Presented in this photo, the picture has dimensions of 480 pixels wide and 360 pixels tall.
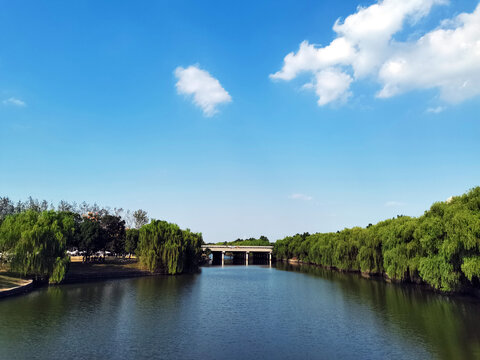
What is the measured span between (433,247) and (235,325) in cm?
2983

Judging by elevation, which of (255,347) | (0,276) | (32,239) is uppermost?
(32,239)

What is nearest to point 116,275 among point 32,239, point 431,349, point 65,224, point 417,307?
point 65,224

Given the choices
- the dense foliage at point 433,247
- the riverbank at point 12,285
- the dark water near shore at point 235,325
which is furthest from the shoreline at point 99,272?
Answer: the dense foliage at point 433,247

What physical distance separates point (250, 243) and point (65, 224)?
498 ft

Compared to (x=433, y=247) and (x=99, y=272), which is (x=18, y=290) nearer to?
(x=99, y=272)

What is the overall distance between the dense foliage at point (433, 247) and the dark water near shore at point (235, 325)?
361 centimetres

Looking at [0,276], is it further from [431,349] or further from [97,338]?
[431,349]

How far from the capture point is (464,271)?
3544cm

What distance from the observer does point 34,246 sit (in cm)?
4666

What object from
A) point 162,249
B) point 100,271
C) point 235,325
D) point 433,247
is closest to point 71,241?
point 100,271

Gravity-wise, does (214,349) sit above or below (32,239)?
below

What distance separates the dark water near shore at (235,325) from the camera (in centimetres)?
2219

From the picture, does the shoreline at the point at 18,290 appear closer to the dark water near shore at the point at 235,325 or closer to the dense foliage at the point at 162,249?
the dark water near shore at the point at 235,325

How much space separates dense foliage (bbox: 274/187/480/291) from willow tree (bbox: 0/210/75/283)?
52421 millimetres
